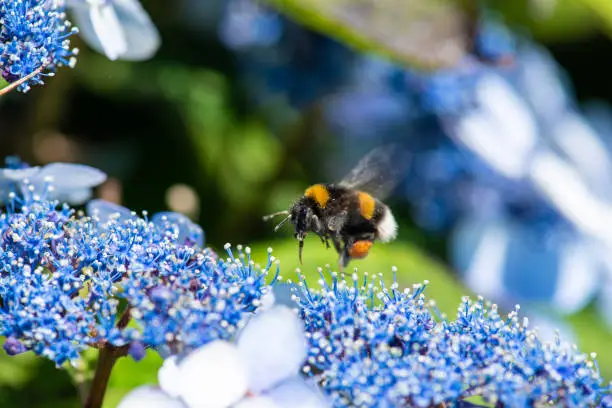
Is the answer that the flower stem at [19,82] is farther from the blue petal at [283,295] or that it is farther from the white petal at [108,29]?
the blue petal at [283,295]

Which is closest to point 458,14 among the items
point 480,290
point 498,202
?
point 498,202

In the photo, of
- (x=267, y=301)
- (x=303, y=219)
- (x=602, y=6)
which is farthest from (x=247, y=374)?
(x=602, y=6)

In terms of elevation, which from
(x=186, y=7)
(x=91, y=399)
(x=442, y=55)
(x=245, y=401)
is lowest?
(x=245, y=401)

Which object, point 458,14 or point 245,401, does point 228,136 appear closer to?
point 458,14

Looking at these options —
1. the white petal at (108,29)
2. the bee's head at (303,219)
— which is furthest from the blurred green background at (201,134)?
the white petal at (108,29)

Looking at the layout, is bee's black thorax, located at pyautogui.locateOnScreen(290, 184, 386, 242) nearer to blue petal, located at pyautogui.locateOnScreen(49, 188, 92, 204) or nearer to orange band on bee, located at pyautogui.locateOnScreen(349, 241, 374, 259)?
orange band on bee, located at pyautogui.locateOnScreen(349, 241, 374, 259)
